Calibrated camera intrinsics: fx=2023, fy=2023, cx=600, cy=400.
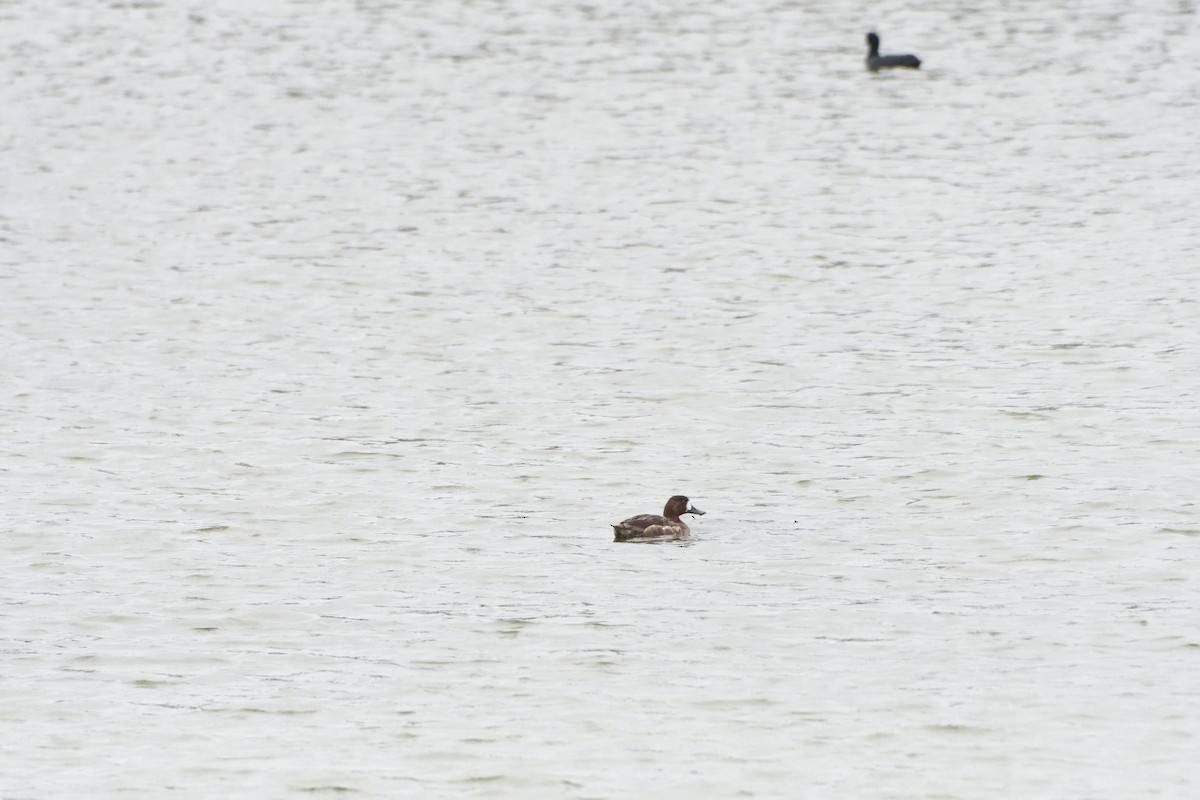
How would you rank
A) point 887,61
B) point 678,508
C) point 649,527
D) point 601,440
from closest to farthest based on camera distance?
point 649,527, point 678,508, point 601,440, point 887,61

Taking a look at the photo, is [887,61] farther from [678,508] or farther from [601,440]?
[678,508]

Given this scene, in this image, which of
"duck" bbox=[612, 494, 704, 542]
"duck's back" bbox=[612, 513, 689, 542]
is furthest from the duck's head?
"duck's back" bbox=[612, 513, 689, 542]

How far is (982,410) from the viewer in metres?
21.1

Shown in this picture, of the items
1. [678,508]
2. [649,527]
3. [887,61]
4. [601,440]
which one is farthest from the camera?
[887,61]

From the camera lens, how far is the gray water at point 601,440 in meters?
12.7

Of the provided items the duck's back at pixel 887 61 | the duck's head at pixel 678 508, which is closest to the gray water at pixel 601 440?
the duck's head at pixel 678 508

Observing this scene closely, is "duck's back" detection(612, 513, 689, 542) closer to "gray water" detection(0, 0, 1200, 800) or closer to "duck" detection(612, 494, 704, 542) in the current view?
"duck" detection(612, 494, 704, 542)

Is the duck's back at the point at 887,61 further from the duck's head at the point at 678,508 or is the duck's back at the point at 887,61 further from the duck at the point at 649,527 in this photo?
the duck at the point at 649,527

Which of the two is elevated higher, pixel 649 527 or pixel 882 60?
pixel 882 60

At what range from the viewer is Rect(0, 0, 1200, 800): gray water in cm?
1267

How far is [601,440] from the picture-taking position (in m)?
20.3

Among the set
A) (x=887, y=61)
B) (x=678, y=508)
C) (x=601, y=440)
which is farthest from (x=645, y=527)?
(x=887, y=61)

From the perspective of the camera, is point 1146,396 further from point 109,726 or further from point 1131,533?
point 109,726

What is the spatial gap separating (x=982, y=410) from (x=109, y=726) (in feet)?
36.4
